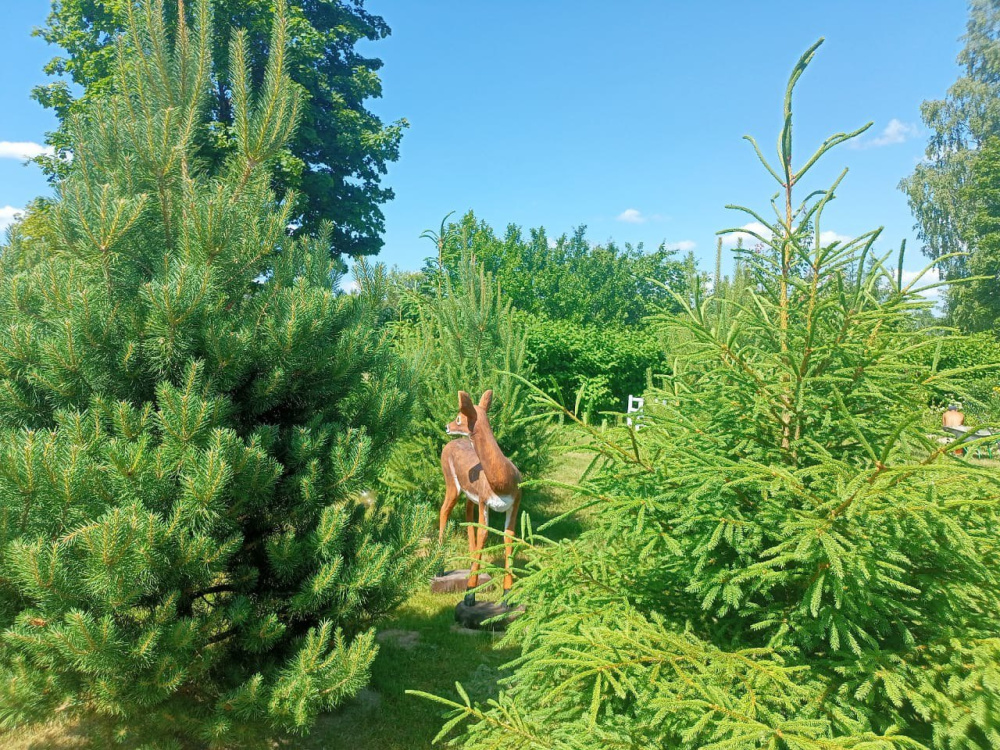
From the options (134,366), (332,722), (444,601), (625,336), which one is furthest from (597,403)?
(134,366)

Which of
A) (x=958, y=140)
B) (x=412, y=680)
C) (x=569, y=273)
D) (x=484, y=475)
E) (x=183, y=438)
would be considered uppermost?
(x=958, y=140)

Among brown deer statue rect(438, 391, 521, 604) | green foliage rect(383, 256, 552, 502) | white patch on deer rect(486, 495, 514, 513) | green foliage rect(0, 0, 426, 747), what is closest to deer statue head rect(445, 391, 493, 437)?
brown deer statue rect(438, 391, 521, 604)

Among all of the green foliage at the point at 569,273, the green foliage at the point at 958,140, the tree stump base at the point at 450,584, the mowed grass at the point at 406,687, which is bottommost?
the mowed grass at the point at 406,687

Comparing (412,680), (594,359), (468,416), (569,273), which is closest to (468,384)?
(468,416)

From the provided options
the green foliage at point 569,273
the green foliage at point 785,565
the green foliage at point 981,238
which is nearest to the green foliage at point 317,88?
the green foliage at point 569,273

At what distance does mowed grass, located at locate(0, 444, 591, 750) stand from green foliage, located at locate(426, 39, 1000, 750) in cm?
56

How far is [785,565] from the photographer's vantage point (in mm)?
2273

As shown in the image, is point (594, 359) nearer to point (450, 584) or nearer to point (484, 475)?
point (450, 584)

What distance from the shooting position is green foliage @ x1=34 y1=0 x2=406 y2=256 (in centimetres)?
1617

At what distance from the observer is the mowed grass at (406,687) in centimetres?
379

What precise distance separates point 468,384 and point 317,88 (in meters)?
14.7

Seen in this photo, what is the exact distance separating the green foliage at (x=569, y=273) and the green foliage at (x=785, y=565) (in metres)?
22.7

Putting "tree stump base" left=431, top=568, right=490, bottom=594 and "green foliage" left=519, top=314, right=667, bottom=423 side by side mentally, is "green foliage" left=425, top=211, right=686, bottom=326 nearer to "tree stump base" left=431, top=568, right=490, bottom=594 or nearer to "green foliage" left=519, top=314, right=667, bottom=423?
"green foliage" left=519, top=314, right=667, bottom=423

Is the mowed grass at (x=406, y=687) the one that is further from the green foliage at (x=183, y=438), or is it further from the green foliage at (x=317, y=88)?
the green foliage at (x=317, y=88)
